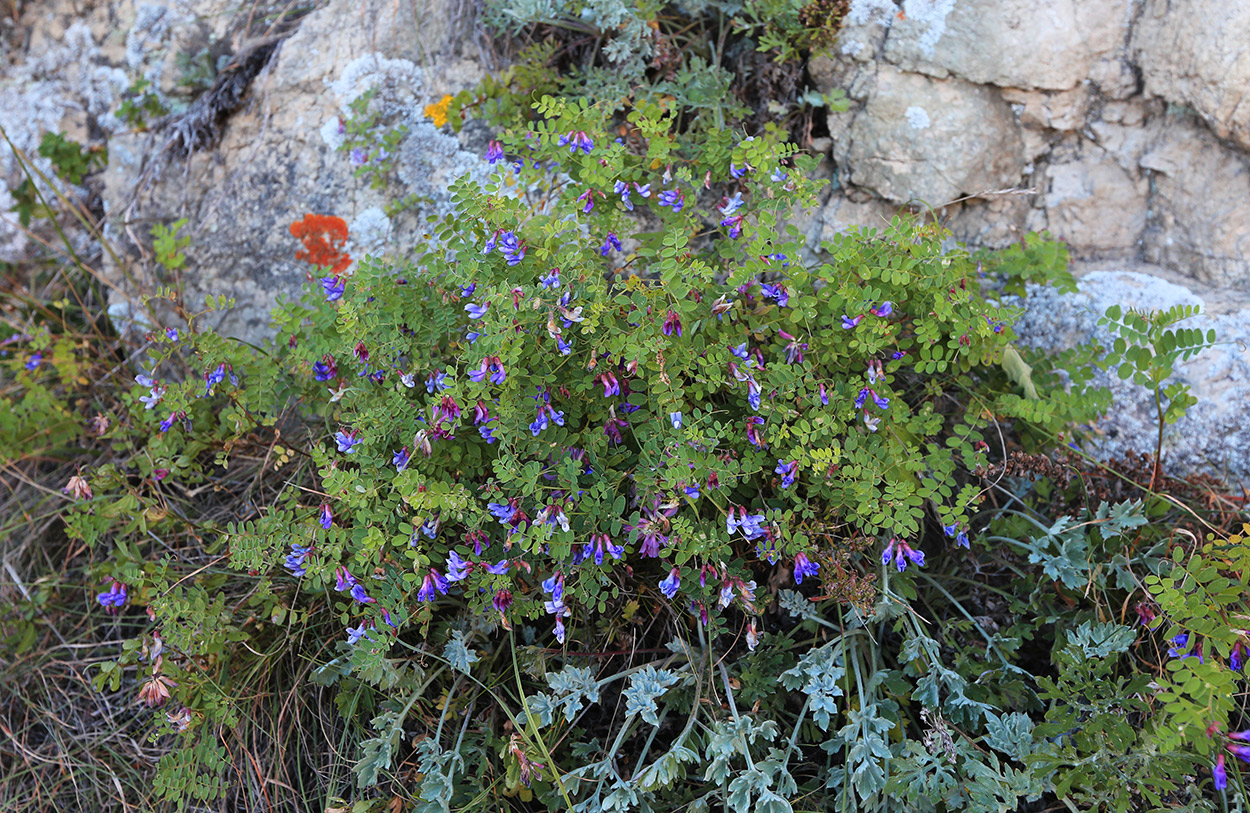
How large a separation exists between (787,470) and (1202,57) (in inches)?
85.2

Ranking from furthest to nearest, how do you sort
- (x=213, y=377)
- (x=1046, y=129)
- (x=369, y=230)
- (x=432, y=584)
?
(x=369, y=230) → (x=1046, y=129) → (x=213, y=377) → (x=432, y=584)

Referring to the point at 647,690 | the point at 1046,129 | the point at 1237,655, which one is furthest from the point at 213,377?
the point at 1046,129

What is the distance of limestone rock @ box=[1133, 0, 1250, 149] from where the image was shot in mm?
2596

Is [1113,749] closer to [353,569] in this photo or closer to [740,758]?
[740,758]

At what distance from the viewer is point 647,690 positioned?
6.91 feet

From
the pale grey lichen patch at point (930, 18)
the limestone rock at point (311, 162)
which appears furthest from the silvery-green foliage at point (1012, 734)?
the limestone rock at point (311, 162)

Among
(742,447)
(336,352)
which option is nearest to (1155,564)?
(742,447)

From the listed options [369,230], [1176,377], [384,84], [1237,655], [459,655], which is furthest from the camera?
[384,84]

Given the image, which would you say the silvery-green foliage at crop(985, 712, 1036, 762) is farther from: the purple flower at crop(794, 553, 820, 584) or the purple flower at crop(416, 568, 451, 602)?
the purple flower at crop(416, 568, 451, 602)

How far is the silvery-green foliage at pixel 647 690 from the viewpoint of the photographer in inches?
81.0

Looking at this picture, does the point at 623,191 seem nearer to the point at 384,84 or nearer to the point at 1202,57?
the point at 384,84

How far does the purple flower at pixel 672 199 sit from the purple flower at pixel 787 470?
856 mm

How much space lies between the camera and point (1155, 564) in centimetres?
223

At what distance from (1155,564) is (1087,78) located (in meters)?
1.81
